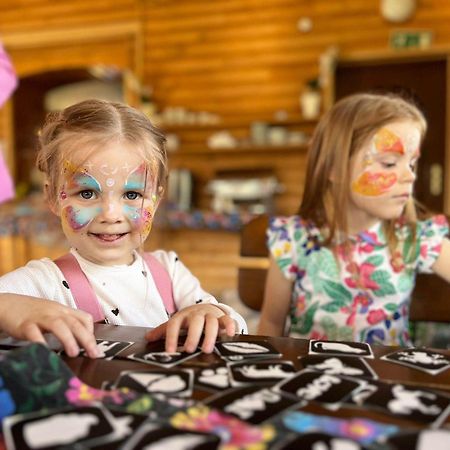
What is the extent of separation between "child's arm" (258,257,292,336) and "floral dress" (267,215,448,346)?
0.02 m

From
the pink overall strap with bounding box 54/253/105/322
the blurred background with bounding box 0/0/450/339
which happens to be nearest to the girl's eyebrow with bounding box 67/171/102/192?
the pink overall strap with bounding box 54/253/105/322

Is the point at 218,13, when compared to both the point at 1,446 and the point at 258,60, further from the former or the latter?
the point at 1,446

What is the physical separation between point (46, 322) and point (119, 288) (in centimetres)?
41

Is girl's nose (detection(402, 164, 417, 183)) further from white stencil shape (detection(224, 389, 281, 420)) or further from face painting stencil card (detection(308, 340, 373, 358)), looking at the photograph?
white stencil shape (detection(224, 389, 281, 420))

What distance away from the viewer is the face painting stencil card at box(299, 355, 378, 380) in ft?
1.79

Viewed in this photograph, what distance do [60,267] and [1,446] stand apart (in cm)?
69

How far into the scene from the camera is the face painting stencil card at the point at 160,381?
0.49 metres

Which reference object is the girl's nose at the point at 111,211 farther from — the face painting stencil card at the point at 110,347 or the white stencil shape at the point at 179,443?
the white stencil shape at the point at 179,443

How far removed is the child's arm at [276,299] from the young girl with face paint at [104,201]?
423 millimetres

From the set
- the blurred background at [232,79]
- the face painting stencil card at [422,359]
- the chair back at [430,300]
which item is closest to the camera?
the face painting stencil card at [422,359]

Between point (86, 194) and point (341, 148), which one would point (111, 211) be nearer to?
point (86, 194)

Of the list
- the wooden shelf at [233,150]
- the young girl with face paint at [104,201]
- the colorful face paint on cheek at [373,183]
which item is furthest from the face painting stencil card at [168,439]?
the wooden shelf at [233,150]

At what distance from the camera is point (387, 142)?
139 centimetres

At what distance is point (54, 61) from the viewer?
6562 millimetres
